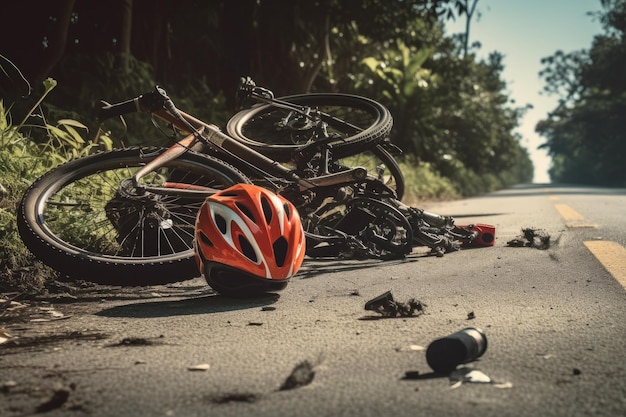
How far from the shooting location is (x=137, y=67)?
1051cm

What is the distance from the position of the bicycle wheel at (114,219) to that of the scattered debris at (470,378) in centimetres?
216

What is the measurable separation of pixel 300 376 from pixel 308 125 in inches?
156

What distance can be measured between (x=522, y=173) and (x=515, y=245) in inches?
4728

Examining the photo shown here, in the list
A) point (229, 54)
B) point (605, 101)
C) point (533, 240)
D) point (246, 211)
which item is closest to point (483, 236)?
point (533, 240)

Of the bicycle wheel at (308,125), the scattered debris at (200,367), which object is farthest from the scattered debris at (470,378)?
the bicycle wheel at (308,125)

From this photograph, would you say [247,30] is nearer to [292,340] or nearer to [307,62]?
[307,62]

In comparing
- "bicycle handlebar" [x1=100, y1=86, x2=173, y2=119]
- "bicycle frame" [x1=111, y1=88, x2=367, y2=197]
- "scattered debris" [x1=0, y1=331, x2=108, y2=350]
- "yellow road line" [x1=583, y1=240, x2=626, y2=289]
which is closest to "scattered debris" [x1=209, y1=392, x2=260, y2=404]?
"scattered debris" [x1=0, y1=331, x2=108, y2=350]

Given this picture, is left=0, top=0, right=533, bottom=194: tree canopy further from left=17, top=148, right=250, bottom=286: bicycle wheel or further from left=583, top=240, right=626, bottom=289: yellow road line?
left=583, top=240, right=626, bottom=289: yellow road line

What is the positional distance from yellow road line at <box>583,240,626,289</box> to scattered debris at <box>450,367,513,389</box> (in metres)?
2.10

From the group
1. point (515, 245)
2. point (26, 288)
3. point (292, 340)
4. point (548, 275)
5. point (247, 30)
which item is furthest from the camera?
point (247, 30)

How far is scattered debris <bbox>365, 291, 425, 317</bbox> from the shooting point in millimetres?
3562

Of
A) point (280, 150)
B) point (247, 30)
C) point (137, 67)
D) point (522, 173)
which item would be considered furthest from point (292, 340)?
point (522, 173)

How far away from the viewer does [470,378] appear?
94.4 inches

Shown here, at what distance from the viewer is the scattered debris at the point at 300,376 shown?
92.8 inches
